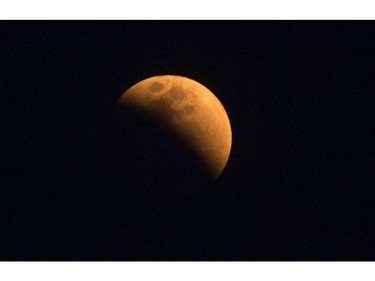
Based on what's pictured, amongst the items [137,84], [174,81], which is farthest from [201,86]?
[137,84]

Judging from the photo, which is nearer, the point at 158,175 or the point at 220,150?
the point at 158,175

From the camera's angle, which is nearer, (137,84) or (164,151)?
(164,151)

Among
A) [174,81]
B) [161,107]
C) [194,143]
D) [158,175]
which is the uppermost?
[174,81]

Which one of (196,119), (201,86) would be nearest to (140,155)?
(196,119)

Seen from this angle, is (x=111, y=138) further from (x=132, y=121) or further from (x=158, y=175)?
(x=158, y=175)

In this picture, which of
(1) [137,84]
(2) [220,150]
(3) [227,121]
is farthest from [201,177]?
(1) [137,84]

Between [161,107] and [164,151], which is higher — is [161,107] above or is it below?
above

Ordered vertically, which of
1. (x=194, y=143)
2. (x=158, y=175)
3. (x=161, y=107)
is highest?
(x=161, y=107)

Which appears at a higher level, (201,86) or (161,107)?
(201,86)

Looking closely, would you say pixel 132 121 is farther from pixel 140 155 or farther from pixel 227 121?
pixel 227 121
